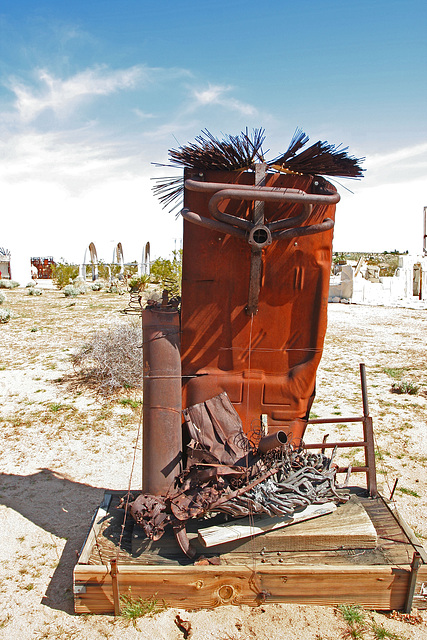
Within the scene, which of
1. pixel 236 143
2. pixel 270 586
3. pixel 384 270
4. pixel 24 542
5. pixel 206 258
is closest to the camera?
pixel 270 586

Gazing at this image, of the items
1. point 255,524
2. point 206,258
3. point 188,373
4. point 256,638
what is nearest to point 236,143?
point 206,258

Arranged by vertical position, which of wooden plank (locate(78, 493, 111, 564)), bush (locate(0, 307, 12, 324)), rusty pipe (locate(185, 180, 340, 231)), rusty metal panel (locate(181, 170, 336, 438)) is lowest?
wooden plank (locate(78, 493, 111, 564))

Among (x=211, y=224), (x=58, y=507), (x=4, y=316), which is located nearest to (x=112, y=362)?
(x=58, y=507)

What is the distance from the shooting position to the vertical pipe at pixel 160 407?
3082mm

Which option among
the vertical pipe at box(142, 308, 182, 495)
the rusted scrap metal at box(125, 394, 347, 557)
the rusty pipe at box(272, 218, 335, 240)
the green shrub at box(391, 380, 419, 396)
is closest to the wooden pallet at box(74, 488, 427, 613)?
the rusted scrap metal at box(125, 394, 347, 557)

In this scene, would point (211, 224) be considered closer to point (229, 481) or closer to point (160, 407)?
point (160, 407)

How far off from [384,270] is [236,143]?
30.6 meters

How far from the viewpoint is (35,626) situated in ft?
9.25

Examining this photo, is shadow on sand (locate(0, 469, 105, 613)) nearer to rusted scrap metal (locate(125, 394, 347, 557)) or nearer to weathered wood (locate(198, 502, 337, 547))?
rusted scrap metal (locate(125, 394, 347, 557))

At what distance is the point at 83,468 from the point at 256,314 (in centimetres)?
293

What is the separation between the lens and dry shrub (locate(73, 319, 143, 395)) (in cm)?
758

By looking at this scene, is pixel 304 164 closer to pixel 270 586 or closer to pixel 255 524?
pixel 255 524

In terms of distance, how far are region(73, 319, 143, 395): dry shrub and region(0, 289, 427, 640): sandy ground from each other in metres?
0.29

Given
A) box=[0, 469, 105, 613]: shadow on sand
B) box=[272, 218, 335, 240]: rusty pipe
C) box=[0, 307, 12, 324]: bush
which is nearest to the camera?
box=[272, 218, 335, 240]: rusty pipe
